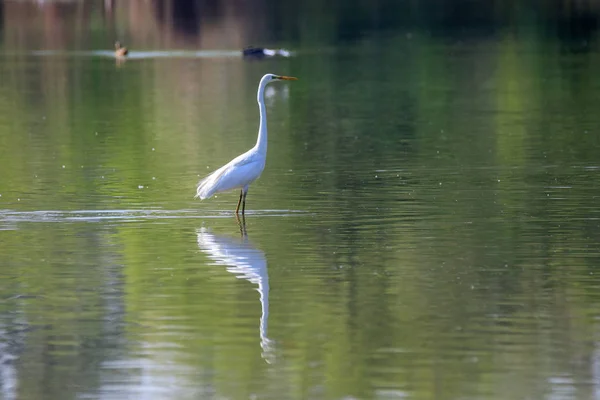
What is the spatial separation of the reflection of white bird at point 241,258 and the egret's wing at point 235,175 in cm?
103

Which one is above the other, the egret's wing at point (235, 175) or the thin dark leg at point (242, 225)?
the egret's wing at point (235, 175)

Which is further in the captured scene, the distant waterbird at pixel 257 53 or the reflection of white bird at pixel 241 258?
the distant waterbird at pixel 257 53

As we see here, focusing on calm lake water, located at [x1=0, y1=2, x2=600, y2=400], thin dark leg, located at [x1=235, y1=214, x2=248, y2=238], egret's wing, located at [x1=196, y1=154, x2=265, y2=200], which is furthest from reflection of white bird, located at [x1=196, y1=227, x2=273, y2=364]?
egret's wing, located at [x1=196, y1=154, x2=265, y2=200]

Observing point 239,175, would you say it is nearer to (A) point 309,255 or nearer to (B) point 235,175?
(B) point 235,175

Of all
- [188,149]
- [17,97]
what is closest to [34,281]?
[188,149]

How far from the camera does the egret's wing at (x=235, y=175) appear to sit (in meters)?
18.6

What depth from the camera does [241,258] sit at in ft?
51.3

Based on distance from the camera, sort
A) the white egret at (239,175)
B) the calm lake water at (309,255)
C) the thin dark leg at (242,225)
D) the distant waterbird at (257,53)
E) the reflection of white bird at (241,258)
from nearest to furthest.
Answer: the calm lake water at (309,255)
the reflection of white bird at (241,258)
the thin dark leg at (242,225)
the white egret at (239,175)
the distant waterbird at (257,53)

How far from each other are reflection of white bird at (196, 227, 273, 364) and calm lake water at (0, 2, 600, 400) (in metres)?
0.03

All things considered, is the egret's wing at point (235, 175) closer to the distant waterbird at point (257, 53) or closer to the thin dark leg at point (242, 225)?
the thin dark leg at point (242, 225)

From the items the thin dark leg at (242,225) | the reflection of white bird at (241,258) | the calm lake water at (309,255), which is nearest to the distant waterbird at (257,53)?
the calm lake water at (309,255)

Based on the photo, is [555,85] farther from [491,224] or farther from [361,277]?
[361,277]

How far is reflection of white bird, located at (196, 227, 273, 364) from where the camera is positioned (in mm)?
13885

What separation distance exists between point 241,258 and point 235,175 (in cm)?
312
